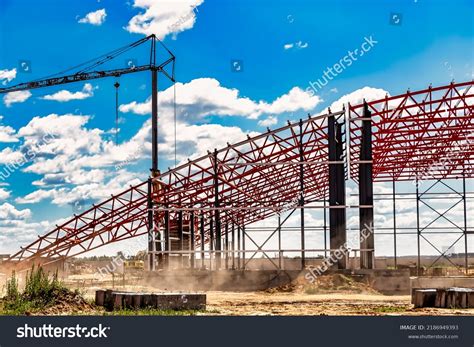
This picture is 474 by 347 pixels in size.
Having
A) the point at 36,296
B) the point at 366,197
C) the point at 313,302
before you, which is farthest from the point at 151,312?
the point at 366,197

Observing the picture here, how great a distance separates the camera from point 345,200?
31828 mm

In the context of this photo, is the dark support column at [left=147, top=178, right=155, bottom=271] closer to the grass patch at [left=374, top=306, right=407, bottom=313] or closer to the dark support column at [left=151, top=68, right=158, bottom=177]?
the dark support column at [left=151, top=68, right=158, bottom=177]

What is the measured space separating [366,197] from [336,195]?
140cm

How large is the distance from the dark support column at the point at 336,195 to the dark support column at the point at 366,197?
849 millimetres

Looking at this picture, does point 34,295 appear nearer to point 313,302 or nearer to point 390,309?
point 313,302

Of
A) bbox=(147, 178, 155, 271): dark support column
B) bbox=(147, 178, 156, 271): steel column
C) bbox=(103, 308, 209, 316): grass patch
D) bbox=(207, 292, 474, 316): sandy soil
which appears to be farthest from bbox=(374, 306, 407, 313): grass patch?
bbox=(147, 178, 155, 271): dark support column

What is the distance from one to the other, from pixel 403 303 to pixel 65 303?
11634mm

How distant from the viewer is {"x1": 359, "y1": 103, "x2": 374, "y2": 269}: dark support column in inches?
1211

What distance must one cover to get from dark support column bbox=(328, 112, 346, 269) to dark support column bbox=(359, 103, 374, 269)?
0.85 meters

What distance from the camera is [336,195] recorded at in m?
31.8

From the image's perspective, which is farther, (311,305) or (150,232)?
(150,232)
